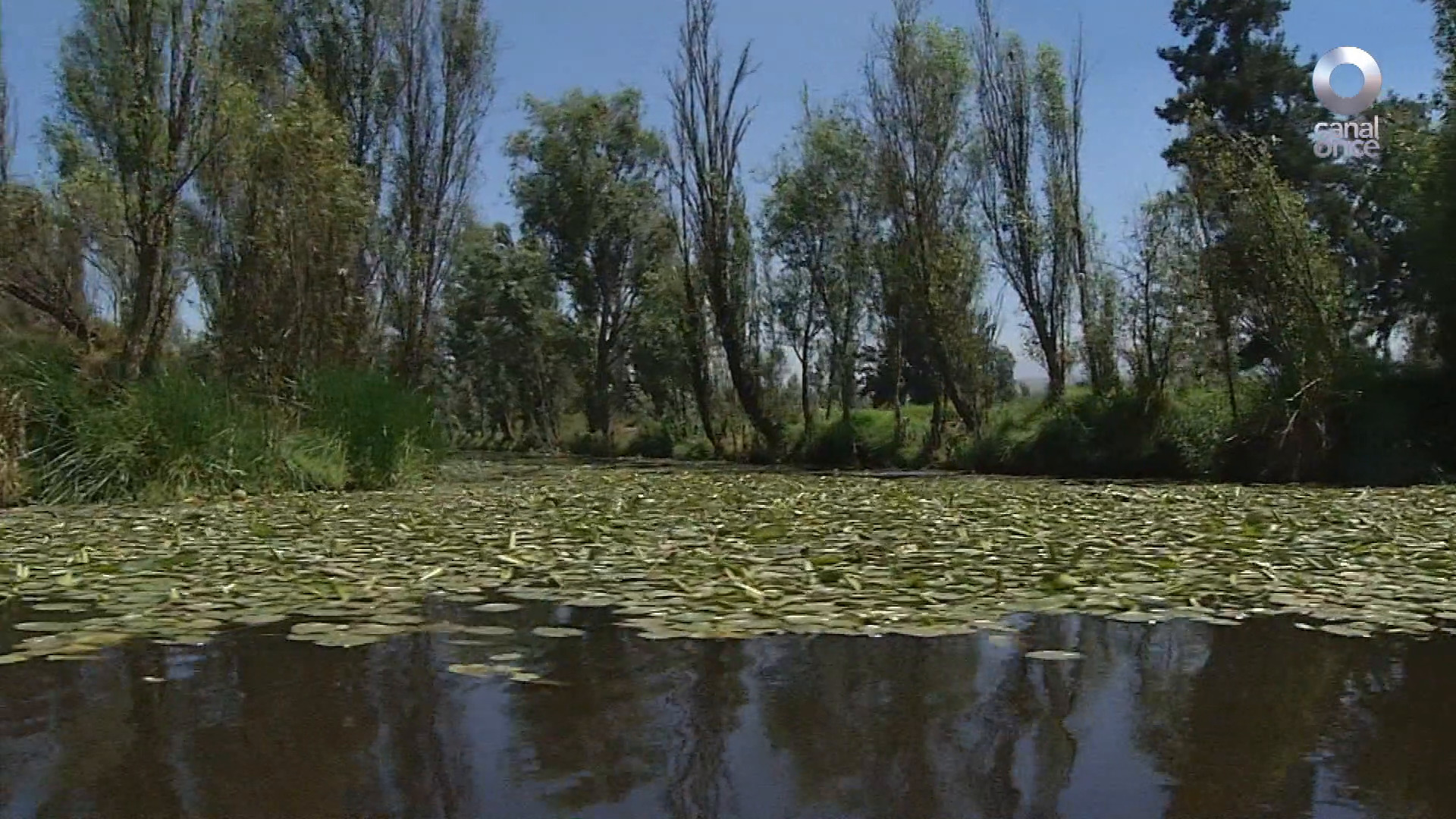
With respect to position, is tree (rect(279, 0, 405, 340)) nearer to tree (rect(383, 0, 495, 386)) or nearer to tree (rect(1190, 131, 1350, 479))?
tree (rect(383, 0, 495, 386))

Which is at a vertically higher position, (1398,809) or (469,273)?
(469,273)

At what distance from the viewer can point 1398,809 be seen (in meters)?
2.57

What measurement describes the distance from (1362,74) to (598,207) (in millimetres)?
17357

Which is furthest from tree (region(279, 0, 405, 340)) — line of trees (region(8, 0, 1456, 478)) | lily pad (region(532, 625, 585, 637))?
lily pad (region(532, 625, 585, 637))

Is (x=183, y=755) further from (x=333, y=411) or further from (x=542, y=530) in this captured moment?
(x=333, y=411)

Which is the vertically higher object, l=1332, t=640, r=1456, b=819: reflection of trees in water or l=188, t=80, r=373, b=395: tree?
l=188, t=80, r=373, b=395: tree

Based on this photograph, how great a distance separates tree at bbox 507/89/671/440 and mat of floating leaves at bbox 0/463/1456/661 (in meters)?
20.0

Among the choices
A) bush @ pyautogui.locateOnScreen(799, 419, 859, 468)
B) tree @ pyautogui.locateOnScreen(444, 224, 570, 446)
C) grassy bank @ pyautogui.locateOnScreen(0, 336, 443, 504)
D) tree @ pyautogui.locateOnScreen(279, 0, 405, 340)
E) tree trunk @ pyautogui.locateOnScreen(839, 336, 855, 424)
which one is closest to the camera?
grassy bank @ pyautogui.locateOnScreen(0, 336, 443, 504)

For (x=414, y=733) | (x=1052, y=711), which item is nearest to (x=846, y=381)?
(x=1052, y=711)

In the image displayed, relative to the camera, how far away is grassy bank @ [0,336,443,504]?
9.97 m

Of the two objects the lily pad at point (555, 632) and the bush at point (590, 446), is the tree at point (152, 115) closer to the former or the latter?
the lily pad at point (555, 632)

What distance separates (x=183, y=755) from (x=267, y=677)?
2.65 feet

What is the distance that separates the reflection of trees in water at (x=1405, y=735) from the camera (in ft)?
8.73

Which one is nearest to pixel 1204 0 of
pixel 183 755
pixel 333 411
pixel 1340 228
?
pixel 1340 228
